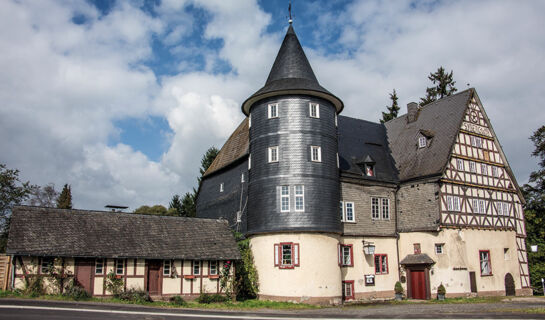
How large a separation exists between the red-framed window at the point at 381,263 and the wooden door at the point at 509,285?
9445 millimetres

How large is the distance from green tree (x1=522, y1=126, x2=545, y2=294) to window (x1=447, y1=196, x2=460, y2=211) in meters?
10.8

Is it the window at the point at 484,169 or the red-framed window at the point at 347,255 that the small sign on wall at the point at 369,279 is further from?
the window at the point at 484,169

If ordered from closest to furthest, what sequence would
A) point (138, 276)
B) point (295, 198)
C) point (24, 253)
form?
point (24, 253), point (138, 276), point (295, 198)

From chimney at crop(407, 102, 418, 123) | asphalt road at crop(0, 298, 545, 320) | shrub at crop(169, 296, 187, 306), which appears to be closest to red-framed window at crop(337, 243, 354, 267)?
asphalt road at crop(0, 298, 545, 320)

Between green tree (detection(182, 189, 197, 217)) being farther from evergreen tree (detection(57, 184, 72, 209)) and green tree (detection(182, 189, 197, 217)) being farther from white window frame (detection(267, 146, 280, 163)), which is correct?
white window frame (detection(267, 146, 280, 163))

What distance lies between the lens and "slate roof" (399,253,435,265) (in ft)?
100

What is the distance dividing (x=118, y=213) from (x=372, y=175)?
55.5 ft

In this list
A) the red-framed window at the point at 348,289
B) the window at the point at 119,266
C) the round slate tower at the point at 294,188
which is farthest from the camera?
the red-framed window at the point at 348,289

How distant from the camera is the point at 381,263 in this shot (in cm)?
3142

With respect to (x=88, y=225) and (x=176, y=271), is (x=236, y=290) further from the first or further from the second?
(x=88, y=225)

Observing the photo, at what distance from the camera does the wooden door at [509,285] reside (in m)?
33.7

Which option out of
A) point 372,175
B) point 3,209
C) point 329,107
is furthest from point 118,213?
point 3,209

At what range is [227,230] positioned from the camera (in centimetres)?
3008

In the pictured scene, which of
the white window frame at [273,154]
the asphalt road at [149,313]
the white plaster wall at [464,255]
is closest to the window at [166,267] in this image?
the asphalt road at [149,313]
